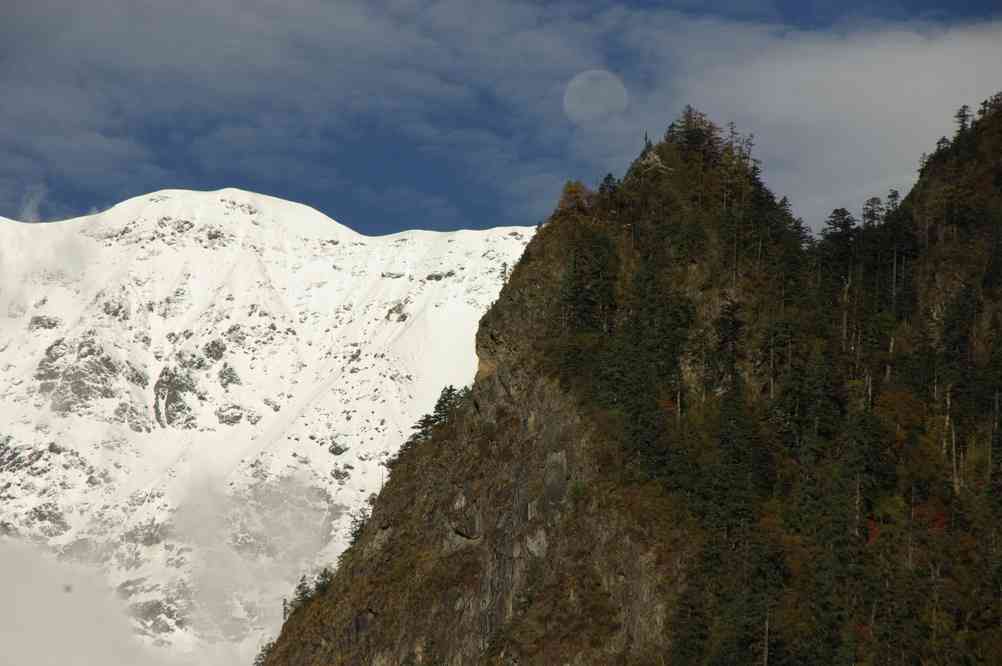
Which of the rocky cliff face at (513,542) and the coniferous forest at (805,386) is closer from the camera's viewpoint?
the coniferous forest at (805,386)

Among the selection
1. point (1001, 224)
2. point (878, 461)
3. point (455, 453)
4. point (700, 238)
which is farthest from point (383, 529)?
point (1001, 224)

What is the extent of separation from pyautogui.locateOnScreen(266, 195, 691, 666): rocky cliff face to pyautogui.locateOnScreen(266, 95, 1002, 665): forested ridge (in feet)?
0.74

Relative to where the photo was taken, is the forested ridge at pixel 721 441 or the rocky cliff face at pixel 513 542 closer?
the forested ridge at pixel 721 441

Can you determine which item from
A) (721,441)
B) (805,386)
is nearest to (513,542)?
(721,441)

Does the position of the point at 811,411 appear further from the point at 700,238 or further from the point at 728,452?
the point at 700,238

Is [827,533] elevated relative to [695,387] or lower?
lower

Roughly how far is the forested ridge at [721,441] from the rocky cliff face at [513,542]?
8.9 inches

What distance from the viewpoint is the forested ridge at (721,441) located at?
96.0 metres

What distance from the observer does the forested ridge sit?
96000 mm

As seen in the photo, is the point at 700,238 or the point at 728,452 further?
the point at 700,238

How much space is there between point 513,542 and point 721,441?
53.0 feet

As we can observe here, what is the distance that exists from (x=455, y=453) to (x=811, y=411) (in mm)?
29487

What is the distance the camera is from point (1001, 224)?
4865 inches

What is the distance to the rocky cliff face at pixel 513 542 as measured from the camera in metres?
99.2
